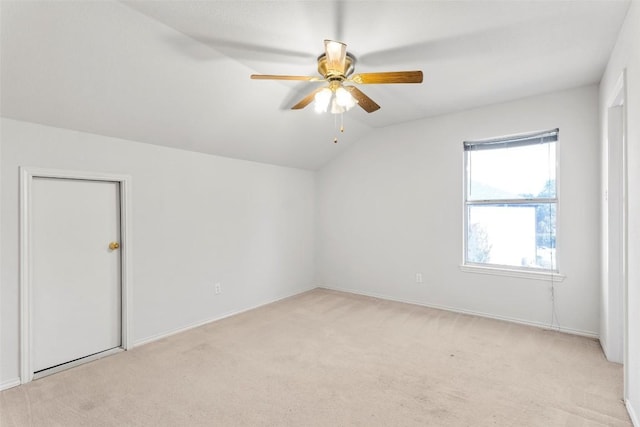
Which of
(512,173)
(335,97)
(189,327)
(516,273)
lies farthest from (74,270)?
(512,173)

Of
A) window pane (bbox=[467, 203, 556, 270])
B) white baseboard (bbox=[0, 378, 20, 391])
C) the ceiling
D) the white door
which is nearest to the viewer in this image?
the ceiling

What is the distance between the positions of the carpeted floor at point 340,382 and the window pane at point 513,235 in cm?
79

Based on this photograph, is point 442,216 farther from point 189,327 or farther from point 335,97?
point 189,327

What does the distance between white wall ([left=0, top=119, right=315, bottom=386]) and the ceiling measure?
0.63ft

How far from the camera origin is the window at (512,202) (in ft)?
11.4

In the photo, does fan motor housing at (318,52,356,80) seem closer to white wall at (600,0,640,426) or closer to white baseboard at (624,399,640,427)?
white wall at (600,0,640,426)

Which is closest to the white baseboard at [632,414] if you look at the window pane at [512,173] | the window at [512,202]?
the window at [512,202]

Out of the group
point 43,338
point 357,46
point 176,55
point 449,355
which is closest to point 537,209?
point 449,355

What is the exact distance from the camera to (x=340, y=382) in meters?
2.40

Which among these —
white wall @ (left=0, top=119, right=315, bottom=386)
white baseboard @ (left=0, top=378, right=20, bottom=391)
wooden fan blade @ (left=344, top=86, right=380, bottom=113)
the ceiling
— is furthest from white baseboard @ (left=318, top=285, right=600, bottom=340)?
white baseboard @ (left=0, top=378, right=20, bottom=391)

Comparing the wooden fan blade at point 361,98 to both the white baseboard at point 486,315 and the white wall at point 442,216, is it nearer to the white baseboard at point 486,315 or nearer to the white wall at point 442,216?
the white wall at point 442,216

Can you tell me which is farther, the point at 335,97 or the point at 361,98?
the point at 361,98

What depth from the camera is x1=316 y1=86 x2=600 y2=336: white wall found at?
3230mm

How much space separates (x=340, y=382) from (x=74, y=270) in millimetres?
2497
